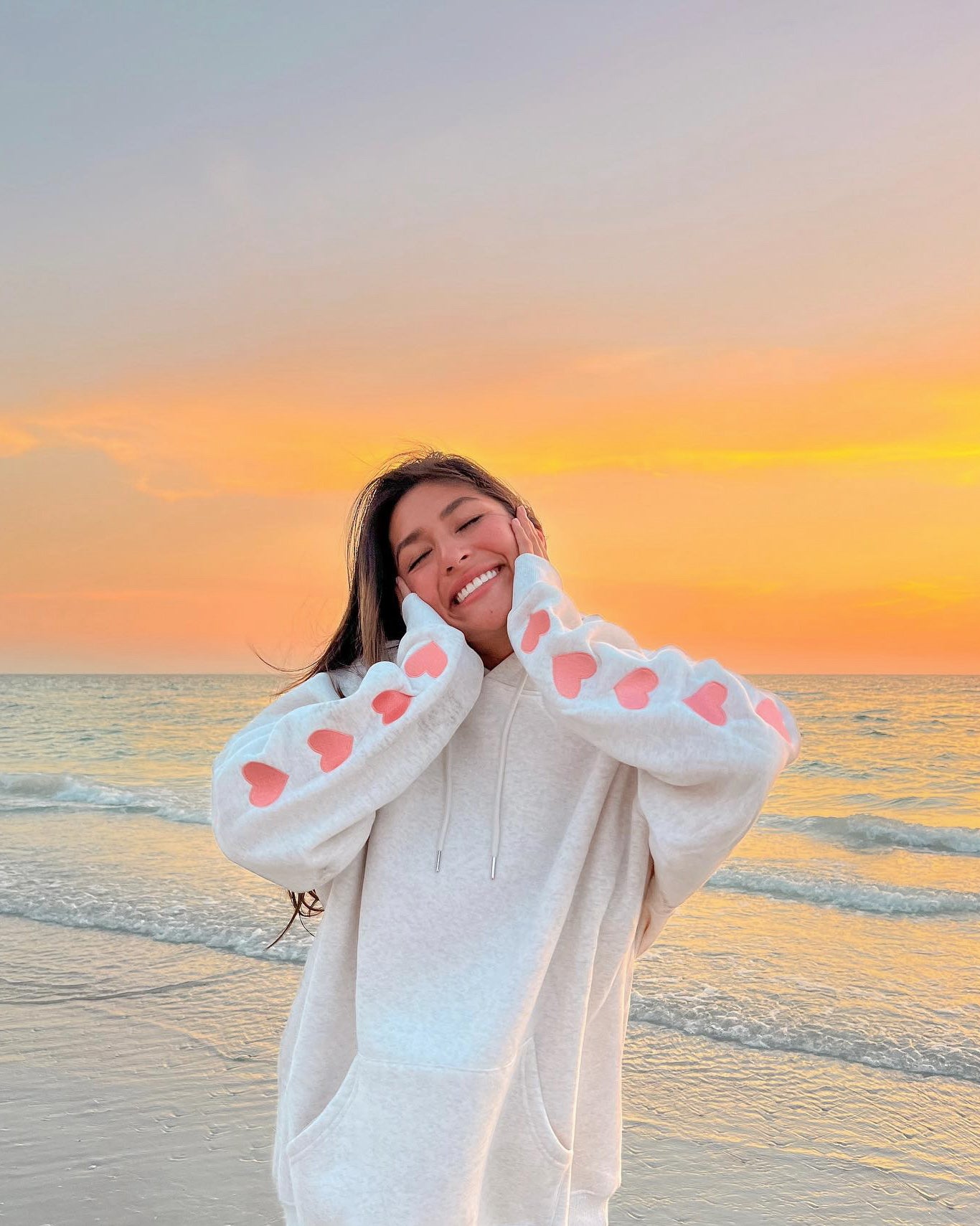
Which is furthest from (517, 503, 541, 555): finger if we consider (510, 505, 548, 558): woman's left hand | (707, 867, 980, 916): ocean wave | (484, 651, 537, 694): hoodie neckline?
(707, 867, 980, 916): ocean wave

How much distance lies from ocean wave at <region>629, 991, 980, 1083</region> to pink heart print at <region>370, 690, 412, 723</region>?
12.3 feet

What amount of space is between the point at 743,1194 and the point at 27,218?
9027 millimetres

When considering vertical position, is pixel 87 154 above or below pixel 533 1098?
above

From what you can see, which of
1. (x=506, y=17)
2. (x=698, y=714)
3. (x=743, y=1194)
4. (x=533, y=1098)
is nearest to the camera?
(x=698, y=714)

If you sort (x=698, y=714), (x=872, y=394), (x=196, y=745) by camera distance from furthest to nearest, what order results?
(x=196, y=745), (x=872, y=394), (x=698, y=714)

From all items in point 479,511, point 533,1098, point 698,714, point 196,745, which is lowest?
point 196,745

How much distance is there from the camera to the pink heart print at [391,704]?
186 centimetres

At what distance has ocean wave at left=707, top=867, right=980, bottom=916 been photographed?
7.74 meters

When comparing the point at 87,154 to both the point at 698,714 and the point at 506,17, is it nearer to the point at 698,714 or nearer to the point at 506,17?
the point at 506,17

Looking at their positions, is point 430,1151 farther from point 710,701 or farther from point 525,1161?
point 710,701

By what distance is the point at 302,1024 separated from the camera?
1950 millimetres

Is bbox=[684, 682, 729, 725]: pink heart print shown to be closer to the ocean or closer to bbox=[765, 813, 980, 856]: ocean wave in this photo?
the ocean

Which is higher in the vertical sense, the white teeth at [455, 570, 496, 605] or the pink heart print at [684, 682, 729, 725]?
the white teeth at [455, 570, 496, 605]

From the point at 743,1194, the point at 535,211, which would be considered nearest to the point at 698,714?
the point at 743,1194
